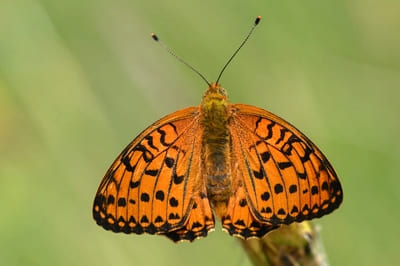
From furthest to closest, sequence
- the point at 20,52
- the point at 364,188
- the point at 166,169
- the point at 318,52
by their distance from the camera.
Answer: the point at 318,52 < the point at 364,188 < the point at 20,52 < the point at 166,169

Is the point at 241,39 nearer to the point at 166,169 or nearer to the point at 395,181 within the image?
the point at 395,181

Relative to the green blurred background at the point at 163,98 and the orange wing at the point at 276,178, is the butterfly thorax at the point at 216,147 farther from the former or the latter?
the green blurred background at the point at 163,98

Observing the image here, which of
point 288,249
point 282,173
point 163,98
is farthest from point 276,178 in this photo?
point 163,98

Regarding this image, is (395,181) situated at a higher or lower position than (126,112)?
lower

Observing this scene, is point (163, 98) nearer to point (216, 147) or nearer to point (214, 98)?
point (214, 98)

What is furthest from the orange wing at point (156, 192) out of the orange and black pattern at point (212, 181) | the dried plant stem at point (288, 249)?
the dried plant stem at point (288, 249)

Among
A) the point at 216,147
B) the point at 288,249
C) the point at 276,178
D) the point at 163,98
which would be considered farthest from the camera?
the point at 163,98

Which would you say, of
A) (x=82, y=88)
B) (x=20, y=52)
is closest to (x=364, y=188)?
(x=82, y=88)
